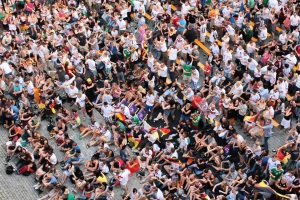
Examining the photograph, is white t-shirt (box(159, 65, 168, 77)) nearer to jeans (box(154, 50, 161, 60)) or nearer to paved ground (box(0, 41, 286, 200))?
jeans (box(154, 50, 161, 60))

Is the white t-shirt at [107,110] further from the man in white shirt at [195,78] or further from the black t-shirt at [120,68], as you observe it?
the man in white shirt at [195,78]

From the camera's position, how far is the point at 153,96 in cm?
1811

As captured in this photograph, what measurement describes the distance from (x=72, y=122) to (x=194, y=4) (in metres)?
8.99

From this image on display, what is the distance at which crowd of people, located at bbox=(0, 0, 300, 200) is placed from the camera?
1587 cm

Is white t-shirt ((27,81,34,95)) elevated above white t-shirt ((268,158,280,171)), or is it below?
below

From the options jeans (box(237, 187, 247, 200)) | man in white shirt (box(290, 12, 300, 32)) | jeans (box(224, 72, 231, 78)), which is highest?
man in white shirt (box(290, 12, 300, 32))

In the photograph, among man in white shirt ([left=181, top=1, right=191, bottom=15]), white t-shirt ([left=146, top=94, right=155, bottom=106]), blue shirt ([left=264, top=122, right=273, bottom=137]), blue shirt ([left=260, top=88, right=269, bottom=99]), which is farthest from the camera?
man in white shirt ([left=181, top=1, right=191, bottom=15])

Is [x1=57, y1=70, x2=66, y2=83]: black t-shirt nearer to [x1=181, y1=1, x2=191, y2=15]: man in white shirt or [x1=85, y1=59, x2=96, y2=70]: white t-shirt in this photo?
[x1=85, y1=59, x2=96, y2=70]: white t-shirt

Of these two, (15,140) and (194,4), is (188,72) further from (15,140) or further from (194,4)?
(15,140)

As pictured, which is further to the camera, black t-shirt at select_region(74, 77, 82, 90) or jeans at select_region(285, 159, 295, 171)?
black t-shirt at select_region(74, 77, 82, 90)

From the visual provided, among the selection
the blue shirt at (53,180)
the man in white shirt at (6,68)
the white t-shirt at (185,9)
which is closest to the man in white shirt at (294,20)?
the white t-shirt at (185,9)

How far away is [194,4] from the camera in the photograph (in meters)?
23.2

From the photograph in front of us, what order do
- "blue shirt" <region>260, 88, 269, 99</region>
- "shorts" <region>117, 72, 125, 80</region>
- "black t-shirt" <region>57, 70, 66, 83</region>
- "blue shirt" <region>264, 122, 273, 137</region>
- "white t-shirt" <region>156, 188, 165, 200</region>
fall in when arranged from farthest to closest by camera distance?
1. "shorts" <region>117, 72, 125, 80</region>
2. "black t-shirt" <region>57, 70, 66, 83</region>
3. "blue shirt" <region>260, 88, 269, 99</region>
4. "blue shirt" <region>264, 122, 273, 137</region>
5. "white t-shirt" <region>156, 188, 165, 200</region>

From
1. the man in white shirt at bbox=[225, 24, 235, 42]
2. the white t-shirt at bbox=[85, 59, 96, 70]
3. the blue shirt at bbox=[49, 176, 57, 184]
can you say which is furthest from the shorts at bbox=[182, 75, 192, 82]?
the blue shirt at bbox=[49, 176, 57, 184]
